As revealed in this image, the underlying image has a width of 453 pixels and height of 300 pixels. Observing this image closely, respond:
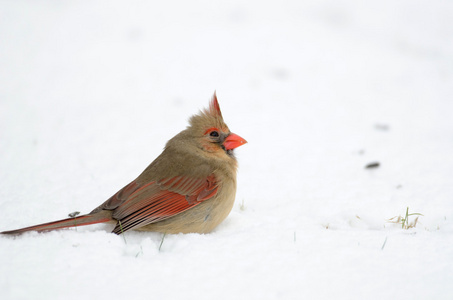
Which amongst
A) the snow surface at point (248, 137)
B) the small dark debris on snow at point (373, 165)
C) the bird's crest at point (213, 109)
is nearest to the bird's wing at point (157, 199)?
the snow surface at point (248, 137)

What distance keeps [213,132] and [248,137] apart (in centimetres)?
180

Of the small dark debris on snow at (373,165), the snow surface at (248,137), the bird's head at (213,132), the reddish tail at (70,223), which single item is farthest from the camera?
the small dark debris on snow at (373,165)

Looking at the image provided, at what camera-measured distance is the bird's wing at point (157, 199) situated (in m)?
2.73

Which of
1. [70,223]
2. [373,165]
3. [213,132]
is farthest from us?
[373,165]

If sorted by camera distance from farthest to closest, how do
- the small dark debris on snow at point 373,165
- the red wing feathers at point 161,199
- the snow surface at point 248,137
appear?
1. the small dark debris on snow at point 373,165
2. the red wing feathers at point 161,199
3. the snow surface at point 248,137

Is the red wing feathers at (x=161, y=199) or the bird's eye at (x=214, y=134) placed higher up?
the bird's eye at (x=214, y=134)

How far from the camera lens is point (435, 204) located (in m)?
3.41

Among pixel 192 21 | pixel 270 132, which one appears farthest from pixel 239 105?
pixel 192 21

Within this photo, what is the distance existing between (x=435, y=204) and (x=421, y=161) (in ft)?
2.86

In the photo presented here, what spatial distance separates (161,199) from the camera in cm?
281

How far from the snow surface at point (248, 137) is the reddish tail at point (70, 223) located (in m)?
0.05

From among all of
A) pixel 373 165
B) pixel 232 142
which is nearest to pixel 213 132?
pixel 232 142

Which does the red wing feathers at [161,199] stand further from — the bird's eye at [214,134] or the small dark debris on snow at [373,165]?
the small dark debris on snow at [373,165]

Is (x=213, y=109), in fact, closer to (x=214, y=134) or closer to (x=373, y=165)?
(x=214, y=134)
